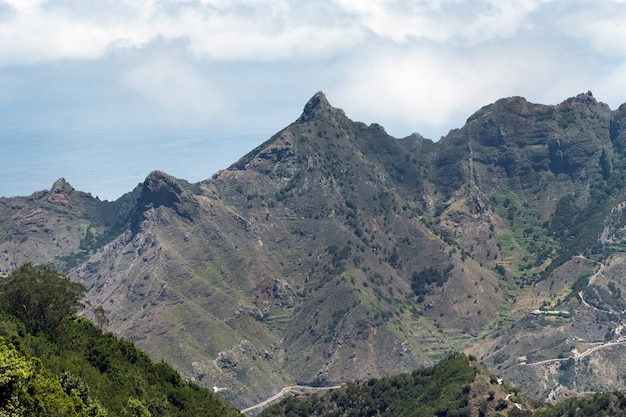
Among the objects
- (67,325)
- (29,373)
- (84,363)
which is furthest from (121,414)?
(29,373)

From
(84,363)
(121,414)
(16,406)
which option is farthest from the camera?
(84,363)

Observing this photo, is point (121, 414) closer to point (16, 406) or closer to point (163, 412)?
point (163, 412)

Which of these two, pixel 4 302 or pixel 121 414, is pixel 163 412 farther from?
pixel 4 302

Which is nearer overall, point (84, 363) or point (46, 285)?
point (84, 363)

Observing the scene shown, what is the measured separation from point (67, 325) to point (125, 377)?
682 inches

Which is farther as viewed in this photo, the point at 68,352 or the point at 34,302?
the point at 34,302

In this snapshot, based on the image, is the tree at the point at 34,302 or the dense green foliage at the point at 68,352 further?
the tree at the point at 34,302

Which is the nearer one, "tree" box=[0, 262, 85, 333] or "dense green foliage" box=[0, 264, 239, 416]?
"dense green foliage" box=[0, 264, 239, 416]

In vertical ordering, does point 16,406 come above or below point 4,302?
below

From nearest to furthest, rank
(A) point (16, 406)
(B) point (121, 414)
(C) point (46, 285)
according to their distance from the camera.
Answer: (A) point (16, 406)
(B) point (121, 414)
(C) point (46, 285)

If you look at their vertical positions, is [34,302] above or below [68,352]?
above

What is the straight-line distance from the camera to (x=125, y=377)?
188500mm

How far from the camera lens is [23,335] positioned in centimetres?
17625

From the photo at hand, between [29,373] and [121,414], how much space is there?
172 ft
